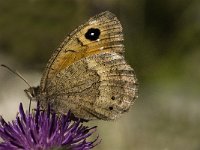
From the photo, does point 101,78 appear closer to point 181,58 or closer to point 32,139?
point 32,139

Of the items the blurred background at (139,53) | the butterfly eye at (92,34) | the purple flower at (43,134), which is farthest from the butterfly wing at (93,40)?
the blurred background at (139,53)

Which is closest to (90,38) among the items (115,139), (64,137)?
(64,137)

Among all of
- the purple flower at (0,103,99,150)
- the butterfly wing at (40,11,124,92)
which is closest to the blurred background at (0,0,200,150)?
the butterfly wing at (40,11,124,92)

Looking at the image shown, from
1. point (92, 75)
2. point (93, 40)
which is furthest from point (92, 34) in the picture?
point (92, 75)

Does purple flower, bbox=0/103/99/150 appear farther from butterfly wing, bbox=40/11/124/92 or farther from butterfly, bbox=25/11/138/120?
butterfly wing, bbox=40/11/124/92

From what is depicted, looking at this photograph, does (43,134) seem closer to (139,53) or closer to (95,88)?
(95,88)

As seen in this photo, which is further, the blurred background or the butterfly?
the blurred background

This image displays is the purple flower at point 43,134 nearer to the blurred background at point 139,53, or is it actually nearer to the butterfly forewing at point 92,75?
the butterfly forewing at point 92,75
